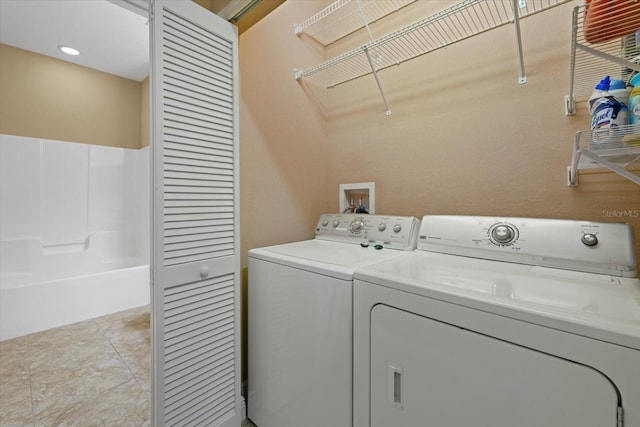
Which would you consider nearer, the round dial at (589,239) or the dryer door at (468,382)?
the dryer door at (468,382)

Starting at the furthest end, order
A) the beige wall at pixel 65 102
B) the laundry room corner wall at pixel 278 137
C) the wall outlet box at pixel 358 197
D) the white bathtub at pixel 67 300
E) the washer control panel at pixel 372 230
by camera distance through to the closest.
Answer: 1. the beige wall at pixel 65 102
2. the white bathtub at pixel 67 300
3. the wall outlet box at pixel 358 197
4. the laundry room corner wall at pixel 278 137
5. the washer control panel at pixel 372 230

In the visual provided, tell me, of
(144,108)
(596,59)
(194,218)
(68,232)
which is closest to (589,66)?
(596,59)

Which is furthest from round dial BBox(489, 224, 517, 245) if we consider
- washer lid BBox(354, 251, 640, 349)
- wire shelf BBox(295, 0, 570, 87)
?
wire shelf BBox(295, 0, 570, 87)

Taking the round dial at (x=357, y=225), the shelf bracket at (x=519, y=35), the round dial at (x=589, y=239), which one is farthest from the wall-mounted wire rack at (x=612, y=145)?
the round dial at (x=357, y=225)

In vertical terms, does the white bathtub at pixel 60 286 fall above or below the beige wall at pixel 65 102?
below

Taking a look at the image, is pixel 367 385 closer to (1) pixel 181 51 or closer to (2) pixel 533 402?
(2) pixel 533 402

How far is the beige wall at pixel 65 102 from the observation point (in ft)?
9.39

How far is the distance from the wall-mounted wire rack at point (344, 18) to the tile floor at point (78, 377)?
2.62m

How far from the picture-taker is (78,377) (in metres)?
1.83

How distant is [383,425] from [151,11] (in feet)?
6.03

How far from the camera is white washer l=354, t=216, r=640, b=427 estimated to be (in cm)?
58

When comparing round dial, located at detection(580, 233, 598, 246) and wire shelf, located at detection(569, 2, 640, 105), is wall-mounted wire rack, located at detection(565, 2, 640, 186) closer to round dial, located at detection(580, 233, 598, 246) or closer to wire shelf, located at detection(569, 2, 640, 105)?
wire shelf, located at detection(569, 2, 640, 105)

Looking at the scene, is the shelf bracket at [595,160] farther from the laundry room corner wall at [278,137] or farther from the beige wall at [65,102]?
the beige wall at [65,102]

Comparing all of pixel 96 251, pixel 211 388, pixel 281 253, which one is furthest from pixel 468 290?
pixel 96 251
